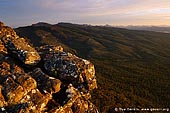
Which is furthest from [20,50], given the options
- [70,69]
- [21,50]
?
[70,69]

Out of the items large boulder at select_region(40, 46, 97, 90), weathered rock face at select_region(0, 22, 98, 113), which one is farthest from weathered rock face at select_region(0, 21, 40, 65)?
large boulder at select_region(40, 46, 97, 90)

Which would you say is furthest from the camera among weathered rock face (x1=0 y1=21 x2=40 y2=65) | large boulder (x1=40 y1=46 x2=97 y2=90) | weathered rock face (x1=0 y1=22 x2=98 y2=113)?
weathered rock face (x1=0 y1=21 x2=40 y2=65)

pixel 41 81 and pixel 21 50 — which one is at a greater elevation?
pixel 21 50

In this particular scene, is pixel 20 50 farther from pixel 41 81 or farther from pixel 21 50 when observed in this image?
pixel 41 81

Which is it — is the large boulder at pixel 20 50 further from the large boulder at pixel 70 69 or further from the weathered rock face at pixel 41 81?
the large boulder at pixel 70 69

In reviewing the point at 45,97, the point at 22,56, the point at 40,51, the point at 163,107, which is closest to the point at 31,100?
the point at 45,97

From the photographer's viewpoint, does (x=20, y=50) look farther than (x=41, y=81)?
Yes

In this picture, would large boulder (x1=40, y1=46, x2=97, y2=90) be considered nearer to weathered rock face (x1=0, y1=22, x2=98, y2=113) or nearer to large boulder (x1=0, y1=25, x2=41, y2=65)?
weathered rock face (x1=0, y1=22, x2=98, y2=113)

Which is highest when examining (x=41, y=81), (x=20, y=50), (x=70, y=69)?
(x=20, y=50)
